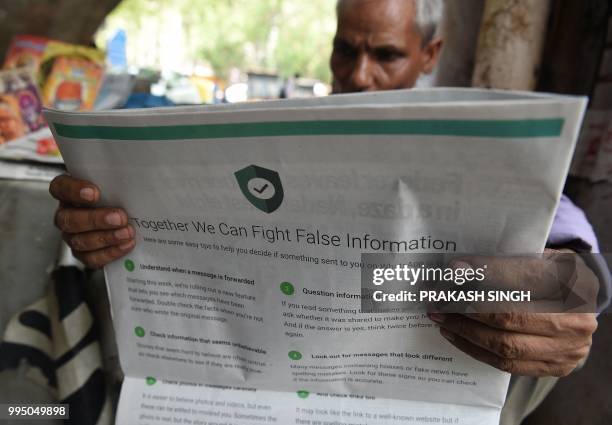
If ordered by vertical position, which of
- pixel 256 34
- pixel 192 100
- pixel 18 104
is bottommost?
pixel 256 34

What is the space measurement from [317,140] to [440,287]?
190 millimetres

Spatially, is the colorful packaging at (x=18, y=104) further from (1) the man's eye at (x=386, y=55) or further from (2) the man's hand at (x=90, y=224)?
(1) the man's eye at (x=386, y=55)

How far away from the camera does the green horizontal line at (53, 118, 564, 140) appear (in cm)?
31

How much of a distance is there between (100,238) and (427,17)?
832 millimetres

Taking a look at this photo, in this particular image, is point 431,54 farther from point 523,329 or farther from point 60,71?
point 60,71

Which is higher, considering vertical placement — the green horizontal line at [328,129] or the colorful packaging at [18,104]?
the green horizontal line at [328,129]

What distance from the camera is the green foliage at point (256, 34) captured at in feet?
37.6

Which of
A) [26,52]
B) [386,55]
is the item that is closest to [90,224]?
[386,55]

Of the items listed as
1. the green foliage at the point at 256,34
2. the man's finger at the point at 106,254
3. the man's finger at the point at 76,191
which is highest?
the man's finger at the point at 76,191

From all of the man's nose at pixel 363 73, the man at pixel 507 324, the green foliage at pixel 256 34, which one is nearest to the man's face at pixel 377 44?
the man's nose at pixel 363 73

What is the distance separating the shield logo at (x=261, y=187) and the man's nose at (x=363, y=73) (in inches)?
23.0

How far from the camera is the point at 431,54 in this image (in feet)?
3.41

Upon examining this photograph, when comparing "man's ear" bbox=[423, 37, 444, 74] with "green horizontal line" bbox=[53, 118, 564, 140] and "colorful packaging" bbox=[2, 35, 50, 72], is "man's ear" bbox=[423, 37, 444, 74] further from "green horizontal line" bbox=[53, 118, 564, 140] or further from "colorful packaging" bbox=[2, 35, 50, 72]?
"colorful packaging" bbox=[2, 35, 50, 72]

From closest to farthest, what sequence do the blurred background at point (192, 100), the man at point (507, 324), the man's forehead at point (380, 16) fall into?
the man at point (507, 324) < the blurred background at point (192, 100) < the man's forehead at point (380, 16)
